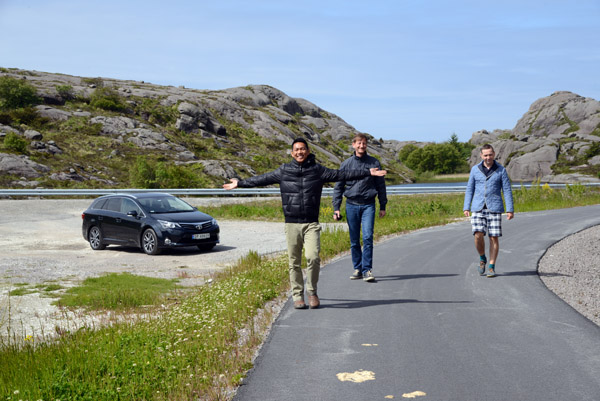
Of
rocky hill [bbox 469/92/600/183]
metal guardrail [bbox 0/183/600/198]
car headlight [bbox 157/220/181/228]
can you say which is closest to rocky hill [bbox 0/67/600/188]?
rocky hill [bbox 469/92/600/183]

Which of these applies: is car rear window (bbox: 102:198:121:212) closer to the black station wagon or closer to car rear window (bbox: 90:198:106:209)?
the black station wagon

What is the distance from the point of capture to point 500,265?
11297 mm

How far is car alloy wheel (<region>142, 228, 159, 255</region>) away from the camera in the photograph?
1502cm

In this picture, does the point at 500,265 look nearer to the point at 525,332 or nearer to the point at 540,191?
the point at 525,332

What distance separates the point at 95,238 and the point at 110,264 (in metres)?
3.36

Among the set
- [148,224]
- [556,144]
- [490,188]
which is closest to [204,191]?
[148,224]

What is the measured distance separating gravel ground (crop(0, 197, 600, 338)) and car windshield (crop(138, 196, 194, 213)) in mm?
1194

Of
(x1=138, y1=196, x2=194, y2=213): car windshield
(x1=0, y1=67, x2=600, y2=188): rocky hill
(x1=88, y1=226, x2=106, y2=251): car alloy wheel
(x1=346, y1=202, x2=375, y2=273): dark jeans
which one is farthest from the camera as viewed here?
(x1=0, y1=67, x2=600, y2=188): rocky hill

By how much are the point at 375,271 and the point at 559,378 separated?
622cm

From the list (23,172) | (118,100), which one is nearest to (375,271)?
(23,172)

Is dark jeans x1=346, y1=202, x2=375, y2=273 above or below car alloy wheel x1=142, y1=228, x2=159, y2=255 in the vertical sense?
above

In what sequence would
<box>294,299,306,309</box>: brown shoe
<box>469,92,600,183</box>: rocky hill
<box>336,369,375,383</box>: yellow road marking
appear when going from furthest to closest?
1. <box>469,92,600,183</box>: rocky hill
2. <box>294,299,306,309</box>: brown shoe
3. <box>336,369,375,383</box>: yellow road marking

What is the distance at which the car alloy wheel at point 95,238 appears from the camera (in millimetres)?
16484

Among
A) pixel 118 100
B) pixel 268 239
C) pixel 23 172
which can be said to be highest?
pixel 118 100
